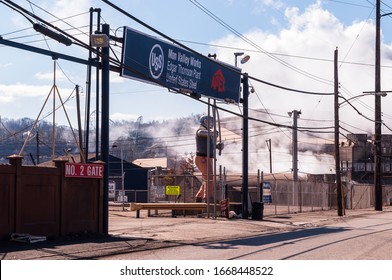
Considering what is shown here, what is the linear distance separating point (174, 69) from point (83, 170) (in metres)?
7.40

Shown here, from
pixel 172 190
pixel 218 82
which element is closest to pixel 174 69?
pixel 218 82

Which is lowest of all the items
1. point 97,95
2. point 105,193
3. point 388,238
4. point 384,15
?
point 388,238

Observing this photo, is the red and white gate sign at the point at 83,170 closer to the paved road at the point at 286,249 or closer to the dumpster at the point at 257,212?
the paved road at the point at 286,249

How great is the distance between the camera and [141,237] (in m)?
20.4

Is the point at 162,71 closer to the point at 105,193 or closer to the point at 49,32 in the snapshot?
the point at 105,193

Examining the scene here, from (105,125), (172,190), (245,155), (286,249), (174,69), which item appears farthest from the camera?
(172,190)

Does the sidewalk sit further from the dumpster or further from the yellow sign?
the yellow sign

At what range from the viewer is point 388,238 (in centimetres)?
2067

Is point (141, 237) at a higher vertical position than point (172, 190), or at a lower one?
lower

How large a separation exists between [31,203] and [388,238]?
36.2 ft

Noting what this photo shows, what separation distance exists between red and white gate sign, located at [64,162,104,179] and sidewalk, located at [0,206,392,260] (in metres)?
1.89

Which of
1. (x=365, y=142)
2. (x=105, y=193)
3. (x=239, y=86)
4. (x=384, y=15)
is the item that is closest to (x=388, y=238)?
(x=105, y=193)

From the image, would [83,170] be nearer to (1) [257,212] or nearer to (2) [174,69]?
(2) [174,69]

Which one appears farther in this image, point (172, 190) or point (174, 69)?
point (172, 190)
